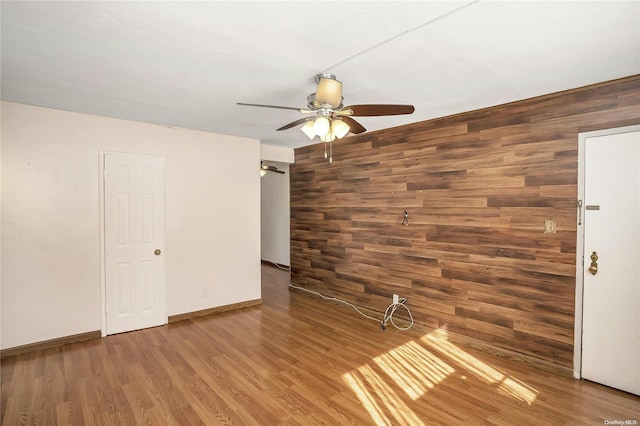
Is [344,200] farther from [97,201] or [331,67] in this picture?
[97,201]

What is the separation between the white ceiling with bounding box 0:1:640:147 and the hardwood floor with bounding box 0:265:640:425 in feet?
8.46

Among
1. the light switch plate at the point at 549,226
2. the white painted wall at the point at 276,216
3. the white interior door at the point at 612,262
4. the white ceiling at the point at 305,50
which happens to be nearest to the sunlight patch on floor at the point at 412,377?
the white interior door at the point at 612,262

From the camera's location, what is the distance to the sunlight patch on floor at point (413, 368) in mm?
2635

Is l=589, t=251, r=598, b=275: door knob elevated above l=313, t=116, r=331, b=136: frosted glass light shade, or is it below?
below

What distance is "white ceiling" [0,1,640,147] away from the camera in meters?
1.64

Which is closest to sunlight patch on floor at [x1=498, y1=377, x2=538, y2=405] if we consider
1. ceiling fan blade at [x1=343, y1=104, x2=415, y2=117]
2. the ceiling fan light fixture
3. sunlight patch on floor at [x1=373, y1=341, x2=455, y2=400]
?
sunlight patch on floor at [x1=373, y1=341, x2=455, y2=400]

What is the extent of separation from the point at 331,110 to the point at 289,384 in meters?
2.32

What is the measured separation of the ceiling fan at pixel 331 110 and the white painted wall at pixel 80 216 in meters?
2.38

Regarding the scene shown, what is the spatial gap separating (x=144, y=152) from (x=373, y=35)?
3.31 m

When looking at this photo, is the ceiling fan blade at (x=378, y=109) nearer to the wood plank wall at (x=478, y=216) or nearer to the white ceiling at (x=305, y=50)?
the white ceiling at (x=305, y=50)

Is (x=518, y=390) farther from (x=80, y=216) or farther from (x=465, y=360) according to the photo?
(x=80, y=216)

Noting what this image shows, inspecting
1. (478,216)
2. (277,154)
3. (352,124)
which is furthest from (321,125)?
(277,154)

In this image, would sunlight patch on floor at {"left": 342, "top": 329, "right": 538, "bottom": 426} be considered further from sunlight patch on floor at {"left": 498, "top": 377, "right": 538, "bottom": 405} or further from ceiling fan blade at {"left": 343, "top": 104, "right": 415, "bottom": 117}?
ceiling fan blade at {"left": 343, "top": 104, "right": 415, "bottom": 117}

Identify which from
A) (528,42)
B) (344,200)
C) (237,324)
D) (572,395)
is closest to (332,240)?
(344,200)
